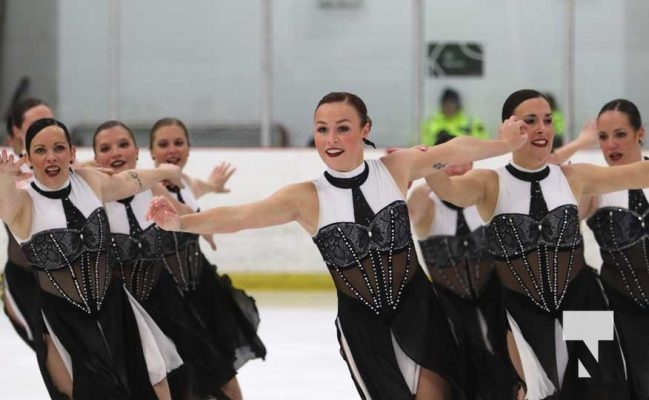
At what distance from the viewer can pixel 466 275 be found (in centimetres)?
706

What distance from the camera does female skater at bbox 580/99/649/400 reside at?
586 cm

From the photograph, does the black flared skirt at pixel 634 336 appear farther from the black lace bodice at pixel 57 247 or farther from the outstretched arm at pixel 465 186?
the black lace bodice at pixel 57 247

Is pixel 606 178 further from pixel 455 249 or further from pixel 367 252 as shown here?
pixel 455 249

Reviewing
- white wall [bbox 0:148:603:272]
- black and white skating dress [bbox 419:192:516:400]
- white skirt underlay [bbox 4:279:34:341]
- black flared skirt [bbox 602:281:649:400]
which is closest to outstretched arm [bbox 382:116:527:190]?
black flared skirt [bbox 602:281:649:400]

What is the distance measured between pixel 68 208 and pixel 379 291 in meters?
1.40

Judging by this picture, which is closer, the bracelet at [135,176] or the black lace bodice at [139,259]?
the bracelet at [135,176]

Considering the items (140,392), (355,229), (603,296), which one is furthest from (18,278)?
(603,296)

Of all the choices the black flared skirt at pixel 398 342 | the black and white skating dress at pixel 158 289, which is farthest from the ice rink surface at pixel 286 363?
the black flared skirt at pixel 398 342

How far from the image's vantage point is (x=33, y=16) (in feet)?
42.4

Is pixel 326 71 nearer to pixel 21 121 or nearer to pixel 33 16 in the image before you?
pixel 33 16

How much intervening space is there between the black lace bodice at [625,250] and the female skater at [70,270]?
2124mm

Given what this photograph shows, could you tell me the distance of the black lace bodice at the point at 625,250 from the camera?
235 inches

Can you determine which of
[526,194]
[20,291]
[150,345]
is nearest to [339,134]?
[526,194]

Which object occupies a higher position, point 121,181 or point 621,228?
point 121,181
